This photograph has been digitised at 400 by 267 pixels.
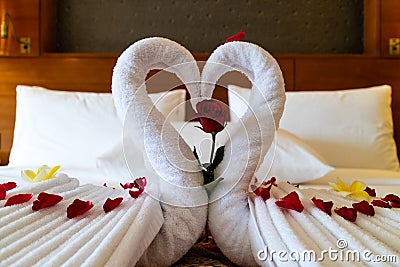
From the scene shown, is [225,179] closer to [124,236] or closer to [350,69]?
[124,236]

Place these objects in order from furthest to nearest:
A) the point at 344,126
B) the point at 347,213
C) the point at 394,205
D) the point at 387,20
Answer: the point at 387,20 < the point at 344,126 < the point at 394,205 < the point at 347,213

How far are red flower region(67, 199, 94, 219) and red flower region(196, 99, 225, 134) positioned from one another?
0.27m

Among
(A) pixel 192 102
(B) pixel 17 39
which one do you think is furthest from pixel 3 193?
(B) pixel 17 39

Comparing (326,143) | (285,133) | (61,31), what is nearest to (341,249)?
(285,133)

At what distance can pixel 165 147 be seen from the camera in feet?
2.90

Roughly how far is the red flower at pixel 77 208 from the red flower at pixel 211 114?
0.27 meters

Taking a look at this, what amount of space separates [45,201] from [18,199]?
46 millimetres

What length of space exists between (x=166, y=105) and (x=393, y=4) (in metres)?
1.51

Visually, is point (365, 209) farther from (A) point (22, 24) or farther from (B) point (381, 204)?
(A) point (22, 24)

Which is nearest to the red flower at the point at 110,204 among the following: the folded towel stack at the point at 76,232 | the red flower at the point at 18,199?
the folded towel stack at the point at 76,232

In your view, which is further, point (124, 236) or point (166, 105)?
point (166, 105)

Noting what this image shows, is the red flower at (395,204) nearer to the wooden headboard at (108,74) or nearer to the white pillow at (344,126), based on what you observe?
→ the white pillow at (344,126)

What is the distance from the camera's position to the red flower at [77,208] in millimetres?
776

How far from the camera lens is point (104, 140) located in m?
2.21
